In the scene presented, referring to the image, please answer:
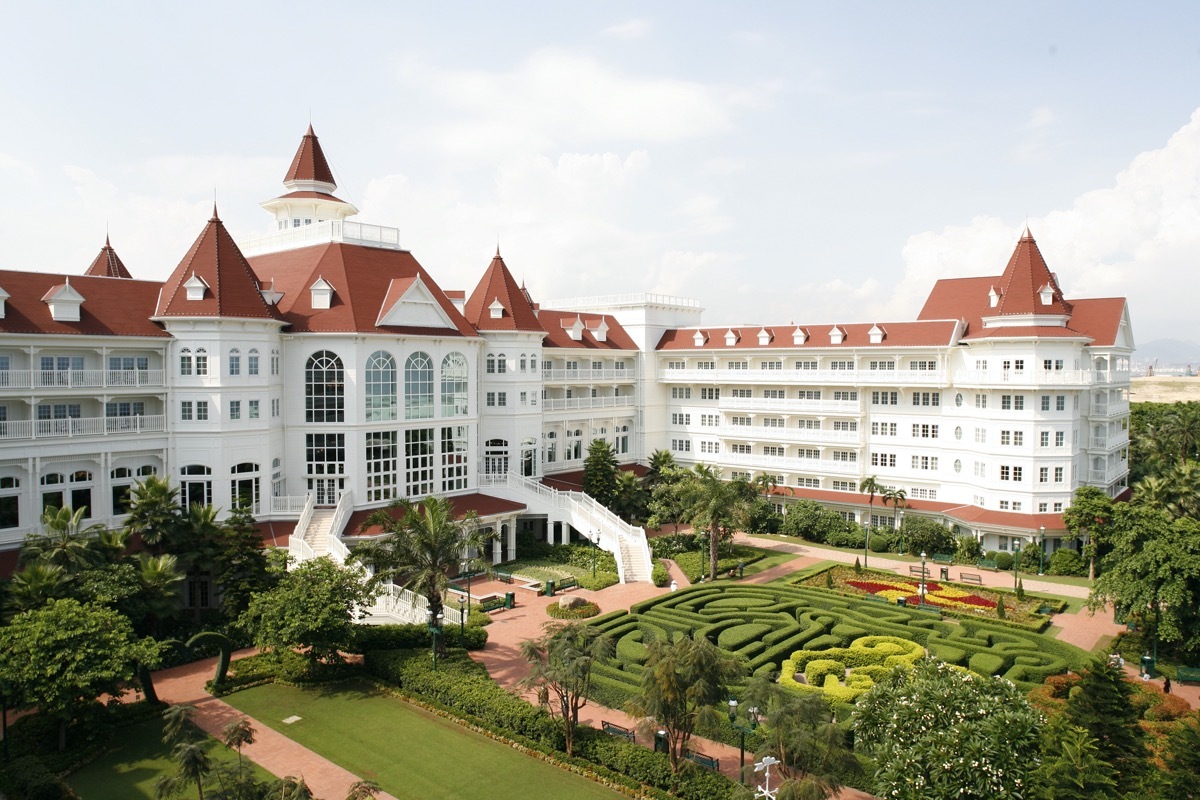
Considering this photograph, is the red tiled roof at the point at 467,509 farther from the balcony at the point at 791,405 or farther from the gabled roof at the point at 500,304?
the balcony at the point at 791,405

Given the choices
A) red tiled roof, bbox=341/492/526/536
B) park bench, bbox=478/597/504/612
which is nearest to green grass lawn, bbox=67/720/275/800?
park bench, bbox=478/597/504/612

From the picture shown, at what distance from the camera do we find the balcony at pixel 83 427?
3184 centimetres

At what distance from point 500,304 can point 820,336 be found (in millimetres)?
21093

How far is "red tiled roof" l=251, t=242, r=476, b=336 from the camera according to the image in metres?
40.1

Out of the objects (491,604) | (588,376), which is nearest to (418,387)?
(491,604)

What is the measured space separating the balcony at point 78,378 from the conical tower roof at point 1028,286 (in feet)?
144

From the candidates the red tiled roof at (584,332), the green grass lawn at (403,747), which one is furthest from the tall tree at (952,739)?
the red tiled roof at (584,332)

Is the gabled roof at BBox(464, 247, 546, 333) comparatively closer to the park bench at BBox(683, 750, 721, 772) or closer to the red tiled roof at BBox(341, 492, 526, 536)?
the red tiled roof at BBox(341, 492, 526, 536)

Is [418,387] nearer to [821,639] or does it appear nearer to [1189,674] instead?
[821,639]

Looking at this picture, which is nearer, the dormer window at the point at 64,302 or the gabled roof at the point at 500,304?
the dormer window at the point at 64,302

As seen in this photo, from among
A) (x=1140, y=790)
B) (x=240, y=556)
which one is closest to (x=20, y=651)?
(x=240, y=556)

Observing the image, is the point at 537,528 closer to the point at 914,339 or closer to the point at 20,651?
the point at 914,339

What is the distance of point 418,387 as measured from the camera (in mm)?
42562

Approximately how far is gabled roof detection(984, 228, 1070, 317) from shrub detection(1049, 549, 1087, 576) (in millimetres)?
13007
